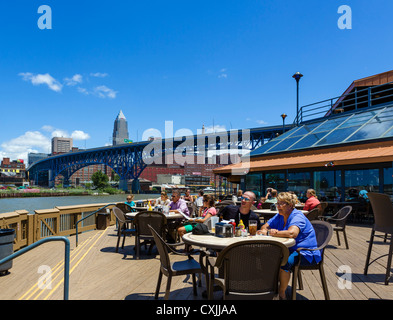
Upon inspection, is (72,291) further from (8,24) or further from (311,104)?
(311,104)

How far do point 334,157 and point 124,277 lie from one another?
8.81 metres

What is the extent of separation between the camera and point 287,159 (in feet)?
43.0

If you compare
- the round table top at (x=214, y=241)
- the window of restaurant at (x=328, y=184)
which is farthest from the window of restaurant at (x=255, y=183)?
the round table top at (x=214, y=241)

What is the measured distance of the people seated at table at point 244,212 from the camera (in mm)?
4160

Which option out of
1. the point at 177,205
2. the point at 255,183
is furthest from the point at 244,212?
the point at 255,183

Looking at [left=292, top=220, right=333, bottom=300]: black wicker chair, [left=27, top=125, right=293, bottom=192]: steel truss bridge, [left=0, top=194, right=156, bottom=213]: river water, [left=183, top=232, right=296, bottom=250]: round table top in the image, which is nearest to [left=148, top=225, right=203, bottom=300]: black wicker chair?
[left=183, top=232, right=296, bottom=250]: round table top

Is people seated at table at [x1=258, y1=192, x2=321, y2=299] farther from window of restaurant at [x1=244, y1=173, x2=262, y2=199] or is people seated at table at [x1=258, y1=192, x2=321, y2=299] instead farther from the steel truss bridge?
the steel truss bridge

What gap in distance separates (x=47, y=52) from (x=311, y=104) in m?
13.4

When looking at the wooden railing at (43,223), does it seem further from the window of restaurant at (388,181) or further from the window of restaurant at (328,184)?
the window of restaurant at (388,181)

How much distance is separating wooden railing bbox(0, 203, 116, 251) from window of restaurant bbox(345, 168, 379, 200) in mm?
8358

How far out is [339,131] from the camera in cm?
1289

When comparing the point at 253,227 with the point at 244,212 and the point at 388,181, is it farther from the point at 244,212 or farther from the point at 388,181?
the point at 388,181

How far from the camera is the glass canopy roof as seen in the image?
11.3 metres
